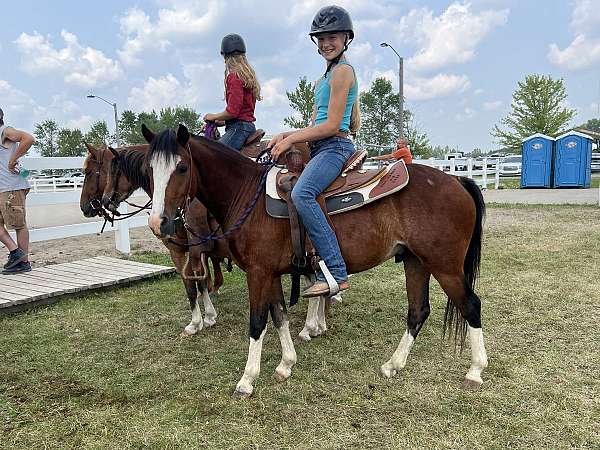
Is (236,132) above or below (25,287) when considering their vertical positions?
above

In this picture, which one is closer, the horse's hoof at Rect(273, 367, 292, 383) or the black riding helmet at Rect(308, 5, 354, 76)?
the black riding helmet at Rect(308, 5, 354, 76)

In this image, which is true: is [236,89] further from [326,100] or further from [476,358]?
[476,358]

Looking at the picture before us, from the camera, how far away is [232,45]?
4.57 m

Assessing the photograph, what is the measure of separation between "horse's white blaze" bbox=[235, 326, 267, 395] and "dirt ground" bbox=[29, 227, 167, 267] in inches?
218

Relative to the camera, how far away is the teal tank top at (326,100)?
3.48 meters

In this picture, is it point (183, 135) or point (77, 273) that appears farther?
point (77, 273)

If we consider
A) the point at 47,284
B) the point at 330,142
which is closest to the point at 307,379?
the point at 330,142

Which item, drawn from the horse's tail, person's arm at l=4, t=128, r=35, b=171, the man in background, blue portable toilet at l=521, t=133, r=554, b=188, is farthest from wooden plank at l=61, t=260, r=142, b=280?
blue portable toilet at l=521, t=133, r=554, b=188

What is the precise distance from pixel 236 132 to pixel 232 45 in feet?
2.83

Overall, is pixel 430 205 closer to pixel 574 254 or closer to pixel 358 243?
pixel 358 243

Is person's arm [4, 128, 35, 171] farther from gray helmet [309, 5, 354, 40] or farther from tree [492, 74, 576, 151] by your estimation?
tree [492, 74, 576, 151]

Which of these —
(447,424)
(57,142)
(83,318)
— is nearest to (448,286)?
(447,424)

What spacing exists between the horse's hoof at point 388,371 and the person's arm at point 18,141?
5.38 metres

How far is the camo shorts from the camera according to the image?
6043mm
